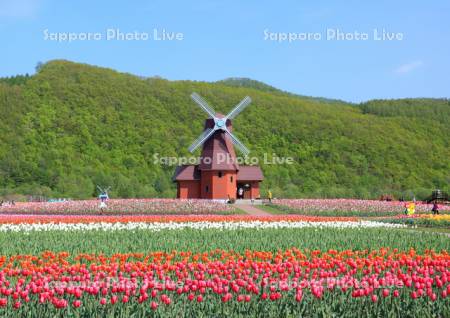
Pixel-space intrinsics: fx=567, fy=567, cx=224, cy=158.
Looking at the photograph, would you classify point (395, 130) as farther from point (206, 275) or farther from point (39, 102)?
point (206, 275)

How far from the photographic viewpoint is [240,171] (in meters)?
43.9

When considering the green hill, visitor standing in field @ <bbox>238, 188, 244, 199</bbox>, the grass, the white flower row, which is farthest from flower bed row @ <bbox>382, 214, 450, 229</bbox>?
the green hill

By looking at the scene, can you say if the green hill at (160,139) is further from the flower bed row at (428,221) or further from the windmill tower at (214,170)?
the flower bed row at (428,221)

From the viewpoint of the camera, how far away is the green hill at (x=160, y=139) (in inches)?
2286

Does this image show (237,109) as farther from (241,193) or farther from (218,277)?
(218,277)

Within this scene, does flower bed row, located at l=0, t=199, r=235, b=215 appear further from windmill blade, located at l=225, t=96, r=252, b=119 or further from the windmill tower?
windmill blade, located at l=225, t=96, r=252, b=119

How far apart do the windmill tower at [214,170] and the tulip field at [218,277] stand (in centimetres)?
2474

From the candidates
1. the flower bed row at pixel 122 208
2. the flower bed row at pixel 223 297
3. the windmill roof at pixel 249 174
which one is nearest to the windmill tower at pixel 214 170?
the windmill roof at pixel 249 174

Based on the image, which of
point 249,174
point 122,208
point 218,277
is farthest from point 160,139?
point 218,277

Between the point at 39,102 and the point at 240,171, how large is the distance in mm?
46614

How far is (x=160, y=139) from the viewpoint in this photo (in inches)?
2980

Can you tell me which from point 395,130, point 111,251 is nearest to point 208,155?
point 111,251

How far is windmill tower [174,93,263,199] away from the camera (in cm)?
4038

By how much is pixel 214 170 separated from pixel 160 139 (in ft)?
119
